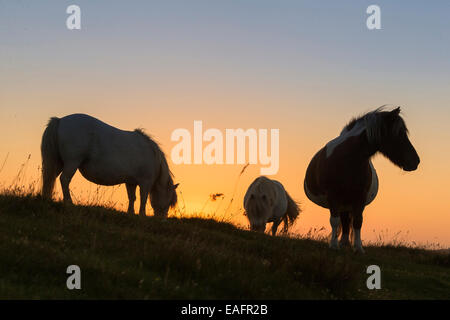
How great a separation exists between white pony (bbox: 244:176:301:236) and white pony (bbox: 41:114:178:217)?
11.2ft

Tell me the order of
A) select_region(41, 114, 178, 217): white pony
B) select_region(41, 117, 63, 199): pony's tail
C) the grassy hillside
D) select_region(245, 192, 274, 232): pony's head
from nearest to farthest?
the grassy hillside → select_region(41, 117, 63, 199): pony's tail → select_region(41, 114, 178, 217): white pony → select_region(245, 192, 274, 232): pony's head

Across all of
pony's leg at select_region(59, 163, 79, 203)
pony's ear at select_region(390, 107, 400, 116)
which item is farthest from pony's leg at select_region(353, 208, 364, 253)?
pony's leg at select_region(59, 163, 79, 203)

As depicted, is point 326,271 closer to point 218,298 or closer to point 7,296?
point 218,298

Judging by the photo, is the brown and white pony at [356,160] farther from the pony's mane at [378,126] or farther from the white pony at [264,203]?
the white pony at [264,203]

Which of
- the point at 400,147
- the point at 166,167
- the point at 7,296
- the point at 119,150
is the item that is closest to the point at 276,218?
the point at 166,167

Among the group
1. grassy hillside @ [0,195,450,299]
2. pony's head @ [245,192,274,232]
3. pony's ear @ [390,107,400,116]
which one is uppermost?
pony's ear @ [390,107,400,116]

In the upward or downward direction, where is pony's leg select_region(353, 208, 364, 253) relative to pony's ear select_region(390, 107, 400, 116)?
downward

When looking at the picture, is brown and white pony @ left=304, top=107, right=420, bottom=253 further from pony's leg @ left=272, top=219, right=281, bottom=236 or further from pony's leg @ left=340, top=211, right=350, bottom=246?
pony's leg @ left=272, top=219, right=281, bottom=236

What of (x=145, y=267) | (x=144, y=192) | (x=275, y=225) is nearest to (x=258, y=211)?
(x=275, y=225)

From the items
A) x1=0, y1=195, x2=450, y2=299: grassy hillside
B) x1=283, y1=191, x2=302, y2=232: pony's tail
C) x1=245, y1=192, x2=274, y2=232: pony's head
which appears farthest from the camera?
x1=283, y1=191, x2=302, y2=232: pony's tail

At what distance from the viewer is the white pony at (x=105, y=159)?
13414 millimetres

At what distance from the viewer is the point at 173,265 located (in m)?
6.91

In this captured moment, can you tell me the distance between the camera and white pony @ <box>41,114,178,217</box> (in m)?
13.4

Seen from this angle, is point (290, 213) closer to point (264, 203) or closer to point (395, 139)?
point (264, 203)
